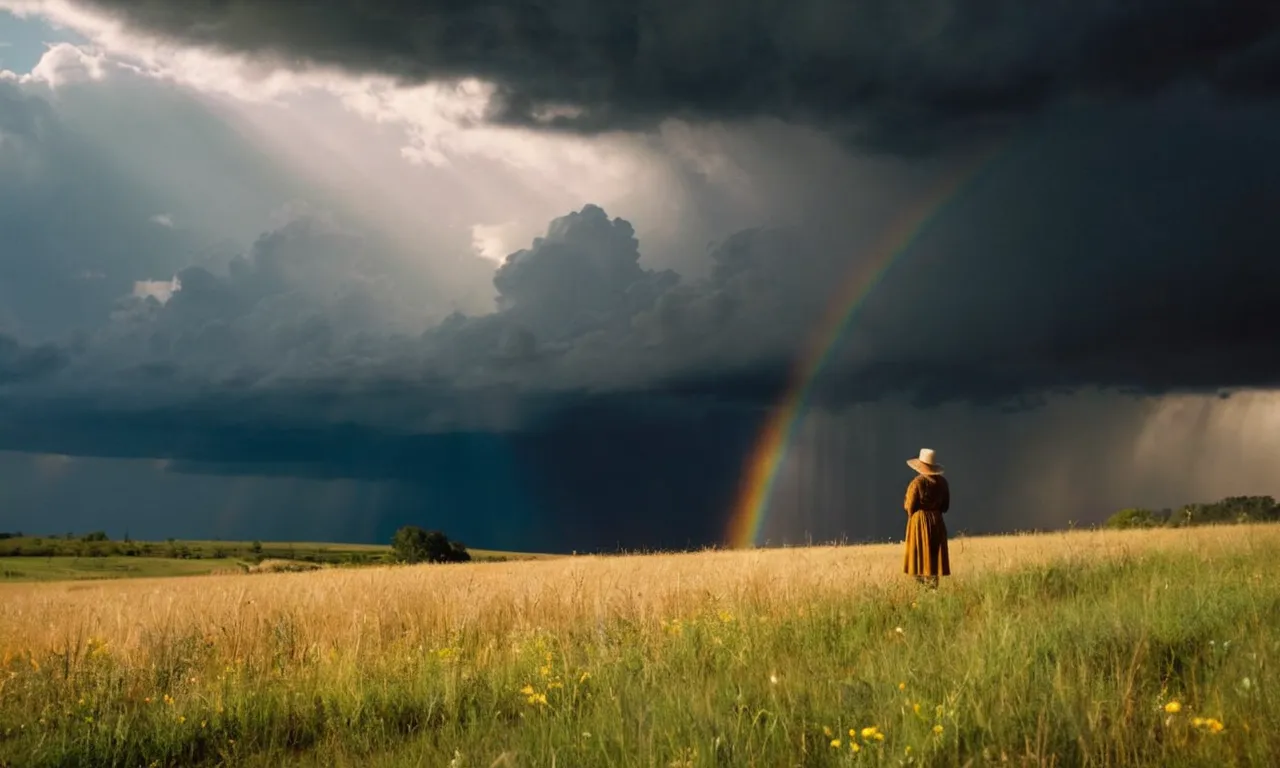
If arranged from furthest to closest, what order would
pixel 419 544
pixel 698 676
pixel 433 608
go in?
pixel 419 544 → pixel 433 608 → pixel 698 676

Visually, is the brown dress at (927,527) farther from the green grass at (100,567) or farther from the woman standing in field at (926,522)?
Answer: the green grass at (100,567)

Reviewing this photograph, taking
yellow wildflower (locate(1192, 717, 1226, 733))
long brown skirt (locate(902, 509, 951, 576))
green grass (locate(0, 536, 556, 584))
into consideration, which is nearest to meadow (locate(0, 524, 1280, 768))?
yellow wildflower (locate(1192, 717, 1226, 733))

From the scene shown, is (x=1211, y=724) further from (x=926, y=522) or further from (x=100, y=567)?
(x=100, y=567)

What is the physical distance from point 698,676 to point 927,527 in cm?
797

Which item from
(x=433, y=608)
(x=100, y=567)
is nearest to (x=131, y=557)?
(x=100, y=567)

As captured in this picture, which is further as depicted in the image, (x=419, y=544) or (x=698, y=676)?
Answer: (x=419, y=544)

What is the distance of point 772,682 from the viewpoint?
20.2 feet

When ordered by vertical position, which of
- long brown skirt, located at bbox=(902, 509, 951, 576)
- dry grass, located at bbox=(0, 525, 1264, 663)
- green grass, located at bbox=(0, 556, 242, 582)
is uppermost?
long brown skirt, located at bbox=(902, 509, 951, 576)

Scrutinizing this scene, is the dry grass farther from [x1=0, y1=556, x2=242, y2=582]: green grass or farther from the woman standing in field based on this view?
[x1=0, y1=556, x2=242, y2=582]: green grass

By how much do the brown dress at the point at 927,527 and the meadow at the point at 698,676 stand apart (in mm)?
711

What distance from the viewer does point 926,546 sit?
1443 centimetres

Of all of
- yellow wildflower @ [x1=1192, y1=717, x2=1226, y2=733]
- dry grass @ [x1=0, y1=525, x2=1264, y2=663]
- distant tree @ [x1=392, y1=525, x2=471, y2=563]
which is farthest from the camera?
distant tree @ [x1=392, y1=525, x2=471, y2=563]

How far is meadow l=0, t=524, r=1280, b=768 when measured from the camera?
205 inches

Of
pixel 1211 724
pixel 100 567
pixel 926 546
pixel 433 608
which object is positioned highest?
pixel 926 546
